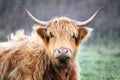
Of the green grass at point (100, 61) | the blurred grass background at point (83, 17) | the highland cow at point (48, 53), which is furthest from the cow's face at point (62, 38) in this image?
the blurred grass background at point (83, 17)

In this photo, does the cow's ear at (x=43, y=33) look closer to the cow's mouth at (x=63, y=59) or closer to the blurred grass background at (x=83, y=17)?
the cow's mouth at (x=63, y=59)

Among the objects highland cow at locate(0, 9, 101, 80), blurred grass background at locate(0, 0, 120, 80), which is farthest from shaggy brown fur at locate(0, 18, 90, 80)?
blurred grass background at locate(0, 0, 120, 80)

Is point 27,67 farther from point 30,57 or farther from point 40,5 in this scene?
point 40,5

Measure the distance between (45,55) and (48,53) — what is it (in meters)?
0.22

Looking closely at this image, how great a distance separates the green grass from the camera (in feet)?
38.6

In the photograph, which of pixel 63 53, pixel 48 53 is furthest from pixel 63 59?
pixel 48 53

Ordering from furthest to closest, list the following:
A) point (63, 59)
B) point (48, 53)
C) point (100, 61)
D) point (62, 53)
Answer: point (100, 61) → point (48, 53) → point (63, 59) → point (62, 53)

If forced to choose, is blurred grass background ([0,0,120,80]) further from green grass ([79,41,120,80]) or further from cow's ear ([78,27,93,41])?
cow's ear ([78,27,93,41])

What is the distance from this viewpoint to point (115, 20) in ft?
80.9

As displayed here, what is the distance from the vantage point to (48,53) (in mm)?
8953

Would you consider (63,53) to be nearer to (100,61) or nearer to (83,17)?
(100,61)

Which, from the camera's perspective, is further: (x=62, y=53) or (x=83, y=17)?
(x=83, y=17)

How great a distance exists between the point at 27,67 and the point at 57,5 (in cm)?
1783

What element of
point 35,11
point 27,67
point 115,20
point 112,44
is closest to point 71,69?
Result: point 27,67
